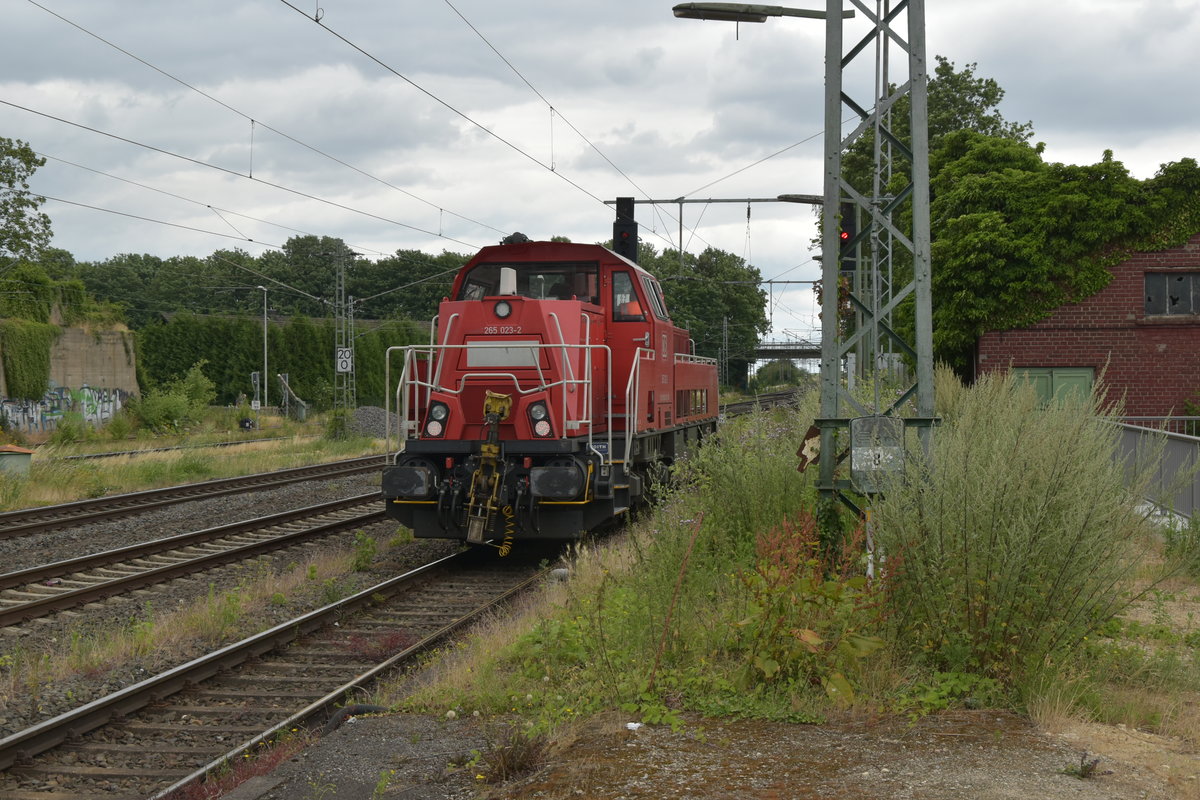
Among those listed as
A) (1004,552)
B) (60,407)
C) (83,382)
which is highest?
(83,382)

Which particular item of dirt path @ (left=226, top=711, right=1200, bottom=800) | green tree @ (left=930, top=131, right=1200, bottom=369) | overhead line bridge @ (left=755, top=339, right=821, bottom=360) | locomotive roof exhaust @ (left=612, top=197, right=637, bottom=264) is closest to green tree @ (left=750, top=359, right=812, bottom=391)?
overhead line bridge @ (left=755, top=339, right=821, bottom=360)

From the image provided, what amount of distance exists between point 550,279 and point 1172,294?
1544cm

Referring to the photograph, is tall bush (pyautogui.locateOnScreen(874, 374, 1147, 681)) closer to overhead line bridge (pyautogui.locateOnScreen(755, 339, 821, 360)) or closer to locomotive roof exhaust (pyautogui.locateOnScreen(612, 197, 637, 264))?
locomotive roof exhaust (pyautogui.locateOnScreen(612, 197, 637, 264))

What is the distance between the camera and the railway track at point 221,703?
571cm

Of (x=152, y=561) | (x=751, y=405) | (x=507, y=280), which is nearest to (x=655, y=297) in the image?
(x=507, y=280)

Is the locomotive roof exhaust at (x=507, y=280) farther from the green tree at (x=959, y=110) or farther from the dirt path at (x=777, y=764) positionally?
the green tree at (x=959, y=110)

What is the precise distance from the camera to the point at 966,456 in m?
6.07

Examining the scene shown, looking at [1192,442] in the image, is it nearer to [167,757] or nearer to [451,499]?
[451,499]

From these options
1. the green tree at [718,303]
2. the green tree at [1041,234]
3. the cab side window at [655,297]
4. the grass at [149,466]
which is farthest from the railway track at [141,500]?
the green tree at [718,303]

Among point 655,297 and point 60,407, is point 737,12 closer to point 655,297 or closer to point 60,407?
point 655,297

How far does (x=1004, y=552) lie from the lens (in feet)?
18.4

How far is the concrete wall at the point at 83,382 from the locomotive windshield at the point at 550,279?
2547 centimetres

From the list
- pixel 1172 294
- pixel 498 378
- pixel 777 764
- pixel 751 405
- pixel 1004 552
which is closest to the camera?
pixel 777 764

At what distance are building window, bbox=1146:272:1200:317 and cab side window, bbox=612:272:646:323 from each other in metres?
14.3
